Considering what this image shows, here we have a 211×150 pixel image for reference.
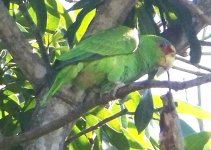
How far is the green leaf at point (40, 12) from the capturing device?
192 centimetres

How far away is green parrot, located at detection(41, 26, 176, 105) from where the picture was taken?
1820 millimetres

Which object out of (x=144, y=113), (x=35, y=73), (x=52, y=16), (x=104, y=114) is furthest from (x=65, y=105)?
(x=52, y=16)

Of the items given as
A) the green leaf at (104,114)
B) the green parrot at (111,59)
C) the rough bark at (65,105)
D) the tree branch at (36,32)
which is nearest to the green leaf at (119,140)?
the green leaf at (104,114)

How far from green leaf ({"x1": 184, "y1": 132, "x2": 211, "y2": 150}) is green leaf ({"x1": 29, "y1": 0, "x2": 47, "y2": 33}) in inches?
24.4

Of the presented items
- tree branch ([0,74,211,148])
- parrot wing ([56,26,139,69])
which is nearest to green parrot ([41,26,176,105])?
parrot wing ([56,26,139,69])

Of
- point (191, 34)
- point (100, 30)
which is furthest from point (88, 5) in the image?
point (191, 34)

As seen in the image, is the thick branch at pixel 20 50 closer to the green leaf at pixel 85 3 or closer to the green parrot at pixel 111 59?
the green parrot at pixel 111 59

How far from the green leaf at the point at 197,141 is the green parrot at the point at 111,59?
1.00ft

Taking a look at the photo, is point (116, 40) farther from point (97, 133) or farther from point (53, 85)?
point (53, 85)

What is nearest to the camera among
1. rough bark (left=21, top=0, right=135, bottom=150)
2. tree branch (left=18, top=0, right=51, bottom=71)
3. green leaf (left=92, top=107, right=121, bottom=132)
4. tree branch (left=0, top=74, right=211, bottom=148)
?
tree branch (left=0, top=74, right=211, bottom=148)

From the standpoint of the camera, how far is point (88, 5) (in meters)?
1.93

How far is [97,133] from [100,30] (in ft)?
1.31

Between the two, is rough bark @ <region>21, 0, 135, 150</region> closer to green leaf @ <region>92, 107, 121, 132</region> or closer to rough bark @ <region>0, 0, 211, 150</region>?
rough bark @ <region>0, 0, 211, 150</region>

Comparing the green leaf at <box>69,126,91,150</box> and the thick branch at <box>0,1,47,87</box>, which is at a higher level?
the thick branch at <box>0,1,47,87</box>
